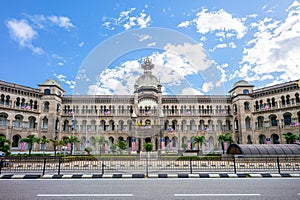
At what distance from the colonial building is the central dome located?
442mm

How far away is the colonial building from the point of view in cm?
4366

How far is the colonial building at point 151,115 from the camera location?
4366 cm

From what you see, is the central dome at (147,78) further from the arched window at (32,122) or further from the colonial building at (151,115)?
the arched window at (32,122)

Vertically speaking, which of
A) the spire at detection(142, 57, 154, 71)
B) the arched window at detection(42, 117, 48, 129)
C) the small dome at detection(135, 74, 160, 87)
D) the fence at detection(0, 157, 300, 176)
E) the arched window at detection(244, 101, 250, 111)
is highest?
the spire at detection(142, 57, 154, 71)

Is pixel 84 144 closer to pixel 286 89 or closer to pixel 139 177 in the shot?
pixel 139 177

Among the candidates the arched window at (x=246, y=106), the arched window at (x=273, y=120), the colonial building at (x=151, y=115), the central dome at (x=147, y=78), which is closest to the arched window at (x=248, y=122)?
the colonial building at (x=151, y=115)

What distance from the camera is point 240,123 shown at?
48188 mm

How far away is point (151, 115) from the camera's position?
1961 inches

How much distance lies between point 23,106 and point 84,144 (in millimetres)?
15727

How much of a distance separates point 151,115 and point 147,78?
41.0 feet

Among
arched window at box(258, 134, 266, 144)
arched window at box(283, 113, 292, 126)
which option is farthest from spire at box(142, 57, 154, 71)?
arched window at box(283, 113, 292, 126)

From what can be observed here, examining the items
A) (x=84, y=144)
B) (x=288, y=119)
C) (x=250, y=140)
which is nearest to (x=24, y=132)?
(x=84, y=144)

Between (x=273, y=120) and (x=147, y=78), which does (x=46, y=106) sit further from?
(x=273, y=120)

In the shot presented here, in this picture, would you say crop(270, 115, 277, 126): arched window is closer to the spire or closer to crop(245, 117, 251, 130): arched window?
crop(245, 117, 251, 130): arched window
